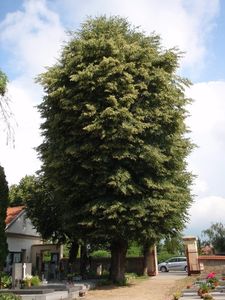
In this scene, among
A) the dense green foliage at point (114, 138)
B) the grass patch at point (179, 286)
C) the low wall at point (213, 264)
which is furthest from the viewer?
the low wall at point (213, 264)

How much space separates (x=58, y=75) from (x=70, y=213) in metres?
8.51

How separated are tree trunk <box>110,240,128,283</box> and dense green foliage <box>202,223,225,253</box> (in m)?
27.6

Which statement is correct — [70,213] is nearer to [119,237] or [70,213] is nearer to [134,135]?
[119,237]

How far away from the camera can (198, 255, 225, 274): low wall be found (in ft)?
92.8

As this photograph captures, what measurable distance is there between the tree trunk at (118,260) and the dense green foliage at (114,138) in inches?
15.9

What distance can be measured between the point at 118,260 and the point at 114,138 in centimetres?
795

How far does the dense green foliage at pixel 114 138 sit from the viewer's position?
23734 millimetres

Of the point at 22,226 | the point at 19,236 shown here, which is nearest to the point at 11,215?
the point at 22,226

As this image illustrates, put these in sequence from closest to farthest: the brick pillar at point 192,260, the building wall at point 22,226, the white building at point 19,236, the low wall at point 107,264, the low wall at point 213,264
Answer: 1. the low wall at point 213,264
2. the brick pillar at point 192,260
3. the white building at point 19,236
4. the building wall at point 22,226
5. the low wall at point 107,264

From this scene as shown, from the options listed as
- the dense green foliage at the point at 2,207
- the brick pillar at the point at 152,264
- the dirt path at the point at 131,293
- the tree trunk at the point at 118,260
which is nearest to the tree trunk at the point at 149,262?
the brick pillar at the point at 152,264

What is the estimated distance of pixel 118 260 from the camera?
86.5 ft

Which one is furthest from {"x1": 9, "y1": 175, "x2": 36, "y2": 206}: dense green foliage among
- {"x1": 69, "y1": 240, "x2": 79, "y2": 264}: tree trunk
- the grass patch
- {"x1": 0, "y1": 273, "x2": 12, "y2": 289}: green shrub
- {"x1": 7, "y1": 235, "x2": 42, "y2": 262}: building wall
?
the grass patch

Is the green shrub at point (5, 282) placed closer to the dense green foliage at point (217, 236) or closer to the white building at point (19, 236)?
the white building at point (19, 236)

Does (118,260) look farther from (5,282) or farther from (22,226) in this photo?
(22,226)
